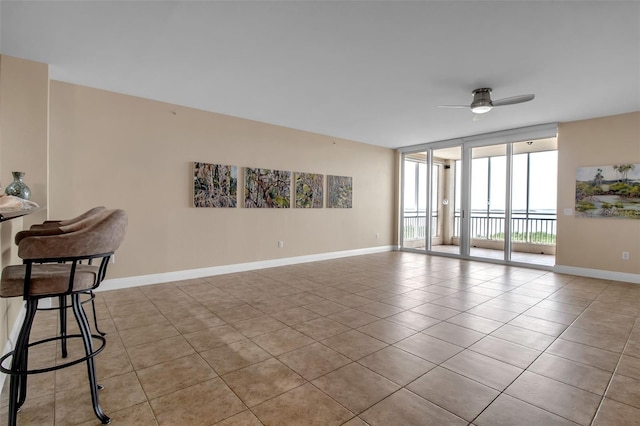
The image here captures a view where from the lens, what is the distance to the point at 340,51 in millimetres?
3174

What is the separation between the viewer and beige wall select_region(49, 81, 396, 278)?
13.5ft

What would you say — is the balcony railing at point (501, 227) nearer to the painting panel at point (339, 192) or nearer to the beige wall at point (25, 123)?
the painting panel at point (339, 192)

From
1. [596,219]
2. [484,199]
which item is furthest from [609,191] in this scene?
[484,199]

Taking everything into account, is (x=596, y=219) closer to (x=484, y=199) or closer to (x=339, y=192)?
(x=484, y=199)

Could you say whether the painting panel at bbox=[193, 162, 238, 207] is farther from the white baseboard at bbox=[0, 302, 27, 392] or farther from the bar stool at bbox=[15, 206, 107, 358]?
the white baseboard at bbox=[0, 302, 27, 392]

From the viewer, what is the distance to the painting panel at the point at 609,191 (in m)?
5.05

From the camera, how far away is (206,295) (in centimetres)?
413

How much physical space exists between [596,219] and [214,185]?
6637mm

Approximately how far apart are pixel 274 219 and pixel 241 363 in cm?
381

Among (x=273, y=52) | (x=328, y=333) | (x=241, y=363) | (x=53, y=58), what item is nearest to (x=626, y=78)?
(x=273, y=52)

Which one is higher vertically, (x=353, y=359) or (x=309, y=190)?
(x=309, y=190)

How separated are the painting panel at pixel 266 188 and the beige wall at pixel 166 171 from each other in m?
0.15

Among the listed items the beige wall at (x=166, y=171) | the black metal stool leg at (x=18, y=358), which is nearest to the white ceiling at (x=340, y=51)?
the beige wall at (x=166, y=171)

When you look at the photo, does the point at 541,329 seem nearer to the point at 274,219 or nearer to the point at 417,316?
the point at 417,316
